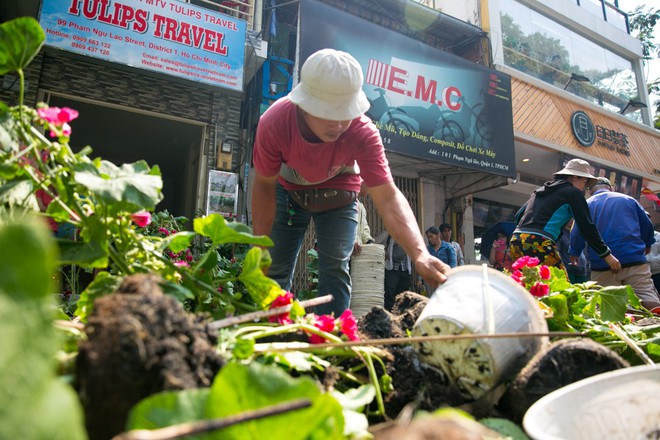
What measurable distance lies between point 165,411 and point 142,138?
30.8ft

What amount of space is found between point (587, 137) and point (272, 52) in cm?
849

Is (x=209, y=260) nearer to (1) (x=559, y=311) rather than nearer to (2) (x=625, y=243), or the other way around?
(1) (x=559, y=311)

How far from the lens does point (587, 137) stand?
11.0 m

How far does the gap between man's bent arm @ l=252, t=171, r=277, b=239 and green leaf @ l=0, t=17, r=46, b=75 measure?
1.40 m

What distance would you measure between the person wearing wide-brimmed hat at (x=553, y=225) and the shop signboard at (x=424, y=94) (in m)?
3.67

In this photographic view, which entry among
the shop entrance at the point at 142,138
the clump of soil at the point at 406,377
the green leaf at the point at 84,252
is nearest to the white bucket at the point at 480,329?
the clump of soil at the point at 406,377

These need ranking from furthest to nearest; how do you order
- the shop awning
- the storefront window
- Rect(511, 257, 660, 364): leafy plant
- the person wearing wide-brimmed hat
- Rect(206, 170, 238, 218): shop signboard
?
the storefront window, the shop awning, Rect(206, 170, 238, 218): shop signboard, the person wearing wide-brimmed hat, Rect(511, 257, 660, 364): leafy plant

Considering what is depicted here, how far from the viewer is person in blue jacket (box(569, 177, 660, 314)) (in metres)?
3.99

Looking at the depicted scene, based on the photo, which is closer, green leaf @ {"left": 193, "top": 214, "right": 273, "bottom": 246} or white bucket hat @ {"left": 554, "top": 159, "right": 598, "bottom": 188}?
green leaf @ {"left": 193, "top": 214, "right": 273, "bottom": 246}

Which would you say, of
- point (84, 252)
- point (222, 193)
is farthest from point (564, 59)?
point (84, 252)

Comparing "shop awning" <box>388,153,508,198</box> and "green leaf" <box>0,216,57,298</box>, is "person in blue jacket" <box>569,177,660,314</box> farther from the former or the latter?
"green leaf" <box>0,216,57,298</box>

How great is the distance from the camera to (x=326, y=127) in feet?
6.55

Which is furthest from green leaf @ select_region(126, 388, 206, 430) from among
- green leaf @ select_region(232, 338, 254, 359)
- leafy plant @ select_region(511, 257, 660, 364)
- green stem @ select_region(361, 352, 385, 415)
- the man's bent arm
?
the man's bent arm

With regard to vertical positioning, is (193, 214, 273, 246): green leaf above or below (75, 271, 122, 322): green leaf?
above
